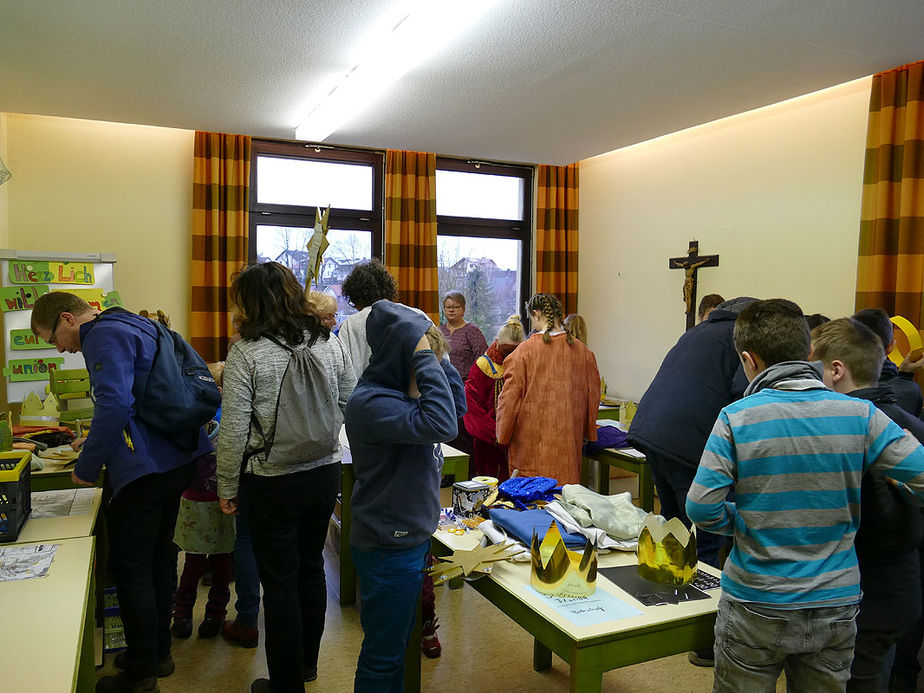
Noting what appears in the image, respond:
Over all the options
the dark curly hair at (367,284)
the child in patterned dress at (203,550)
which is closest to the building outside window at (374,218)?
the dark curly hair at (367,284)

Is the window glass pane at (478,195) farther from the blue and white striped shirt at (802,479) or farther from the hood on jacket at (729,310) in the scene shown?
the blue and white striped shirt at (802,479)

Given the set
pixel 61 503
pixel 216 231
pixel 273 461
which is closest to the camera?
pixel 273 461

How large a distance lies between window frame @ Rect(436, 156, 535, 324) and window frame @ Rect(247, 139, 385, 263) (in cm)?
55

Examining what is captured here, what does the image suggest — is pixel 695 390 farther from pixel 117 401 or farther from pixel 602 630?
pixel 117 401

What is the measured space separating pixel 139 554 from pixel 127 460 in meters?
0.32

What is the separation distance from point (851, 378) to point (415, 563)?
1.29 m

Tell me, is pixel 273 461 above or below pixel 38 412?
above

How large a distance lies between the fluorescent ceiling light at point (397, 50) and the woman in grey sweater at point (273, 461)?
63.2 inches

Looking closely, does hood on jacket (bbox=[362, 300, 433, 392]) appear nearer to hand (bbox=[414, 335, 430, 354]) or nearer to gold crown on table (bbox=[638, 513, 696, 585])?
hand (bbox=[414, 335, 430, 354])

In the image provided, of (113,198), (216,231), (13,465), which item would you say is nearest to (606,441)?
(13,465)

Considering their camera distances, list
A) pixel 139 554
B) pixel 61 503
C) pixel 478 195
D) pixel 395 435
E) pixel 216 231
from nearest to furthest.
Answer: pixel 395 435 → pixel 139 554 → pixel 61 503 → pixel 216 231 → pixel 478 195

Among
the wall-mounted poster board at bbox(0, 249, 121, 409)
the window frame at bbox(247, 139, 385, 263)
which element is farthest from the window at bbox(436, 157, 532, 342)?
the wall-mounted poster board at bbox(0, 249, 121, 409)

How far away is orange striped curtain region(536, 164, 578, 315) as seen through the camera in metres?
6.34

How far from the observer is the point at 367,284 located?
2840 mm
